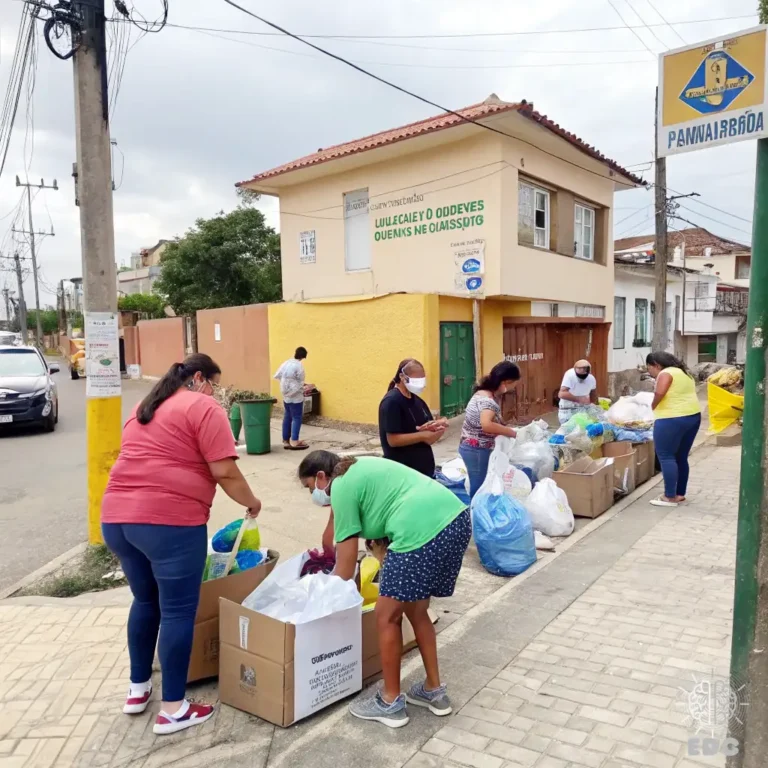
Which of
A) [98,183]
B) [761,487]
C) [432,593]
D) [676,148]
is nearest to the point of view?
[761,487]

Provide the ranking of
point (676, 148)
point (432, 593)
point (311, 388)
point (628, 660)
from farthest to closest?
point (311, 388)
point (628, 660)
point (432, 593)
point (676, 148)

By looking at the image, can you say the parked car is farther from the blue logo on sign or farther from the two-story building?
the blue logo on sign

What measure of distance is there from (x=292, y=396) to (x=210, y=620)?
6.65 m

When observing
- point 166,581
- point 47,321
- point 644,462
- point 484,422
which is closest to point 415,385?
point 484,422

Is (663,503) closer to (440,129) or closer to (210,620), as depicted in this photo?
(210,620)

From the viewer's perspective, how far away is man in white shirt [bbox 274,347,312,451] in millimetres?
9828

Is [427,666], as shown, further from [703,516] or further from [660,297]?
[660,297]

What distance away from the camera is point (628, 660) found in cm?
350

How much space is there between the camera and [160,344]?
22.2 meters

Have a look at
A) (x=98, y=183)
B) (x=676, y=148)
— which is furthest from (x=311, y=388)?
(x=676, y=148)

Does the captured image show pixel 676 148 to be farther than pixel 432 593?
No

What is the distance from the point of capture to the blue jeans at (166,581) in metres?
2.84

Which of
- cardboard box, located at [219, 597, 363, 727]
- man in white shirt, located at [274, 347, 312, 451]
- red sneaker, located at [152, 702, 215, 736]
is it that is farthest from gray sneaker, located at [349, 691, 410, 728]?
man in white shirt, located at [274, 347, 312, 451]

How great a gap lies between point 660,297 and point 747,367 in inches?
569
